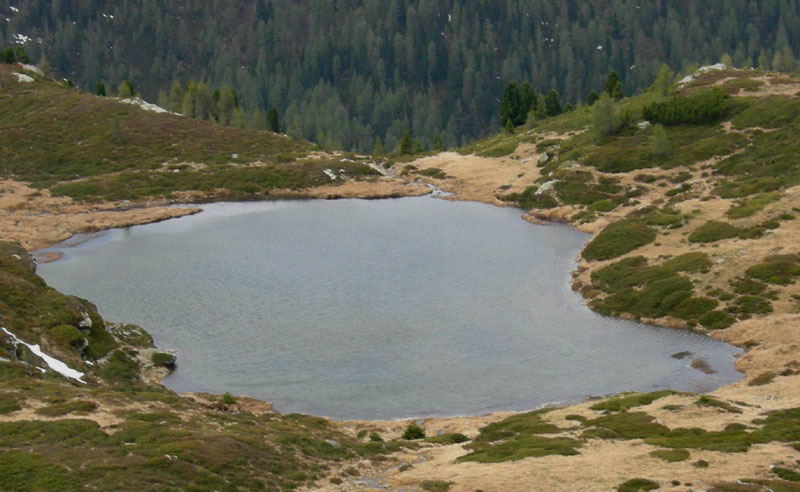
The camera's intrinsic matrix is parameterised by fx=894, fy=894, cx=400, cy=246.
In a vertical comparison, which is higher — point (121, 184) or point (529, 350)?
point (121, 184)

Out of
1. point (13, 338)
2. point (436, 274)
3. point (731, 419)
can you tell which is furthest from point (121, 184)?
point (731, 419)

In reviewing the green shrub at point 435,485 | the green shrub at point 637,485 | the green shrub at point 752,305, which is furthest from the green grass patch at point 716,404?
the green shrub at point 752,305

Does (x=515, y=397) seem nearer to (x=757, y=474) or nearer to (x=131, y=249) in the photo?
(x=757, y=474)

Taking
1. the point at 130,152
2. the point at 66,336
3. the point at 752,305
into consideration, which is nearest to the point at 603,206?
the point at 752,305

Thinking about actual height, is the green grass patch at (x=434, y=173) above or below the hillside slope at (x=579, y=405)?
above

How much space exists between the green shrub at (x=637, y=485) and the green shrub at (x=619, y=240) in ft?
184

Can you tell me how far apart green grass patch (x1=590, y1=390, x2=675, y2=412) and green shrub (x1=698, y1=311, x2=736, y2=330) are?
55.8ft

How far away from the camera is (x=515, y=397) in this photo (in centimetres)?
6356

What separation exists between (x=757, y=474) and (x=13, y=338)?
46465 mm

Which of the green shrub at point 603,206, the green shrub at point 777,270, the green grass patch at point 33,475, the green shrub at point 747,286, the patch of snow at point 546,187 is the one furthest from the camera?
the patch of snow at point 546,187

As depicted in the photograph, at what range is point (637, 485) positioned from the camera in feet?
128

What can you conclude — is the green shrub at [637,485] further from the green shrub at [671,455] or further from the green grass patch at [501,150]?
the green grass patch at [501,150]

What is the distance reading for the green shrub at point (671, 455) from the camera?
42.4 metres

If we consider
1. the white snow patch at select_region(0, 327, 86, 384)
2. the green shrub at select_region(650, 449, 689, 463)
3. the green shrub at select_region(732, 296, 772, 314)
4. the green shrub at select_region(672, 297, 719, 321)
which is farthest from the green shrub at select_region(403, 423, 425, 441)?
the green shrub at select_region(732, 296, 772, 314)
